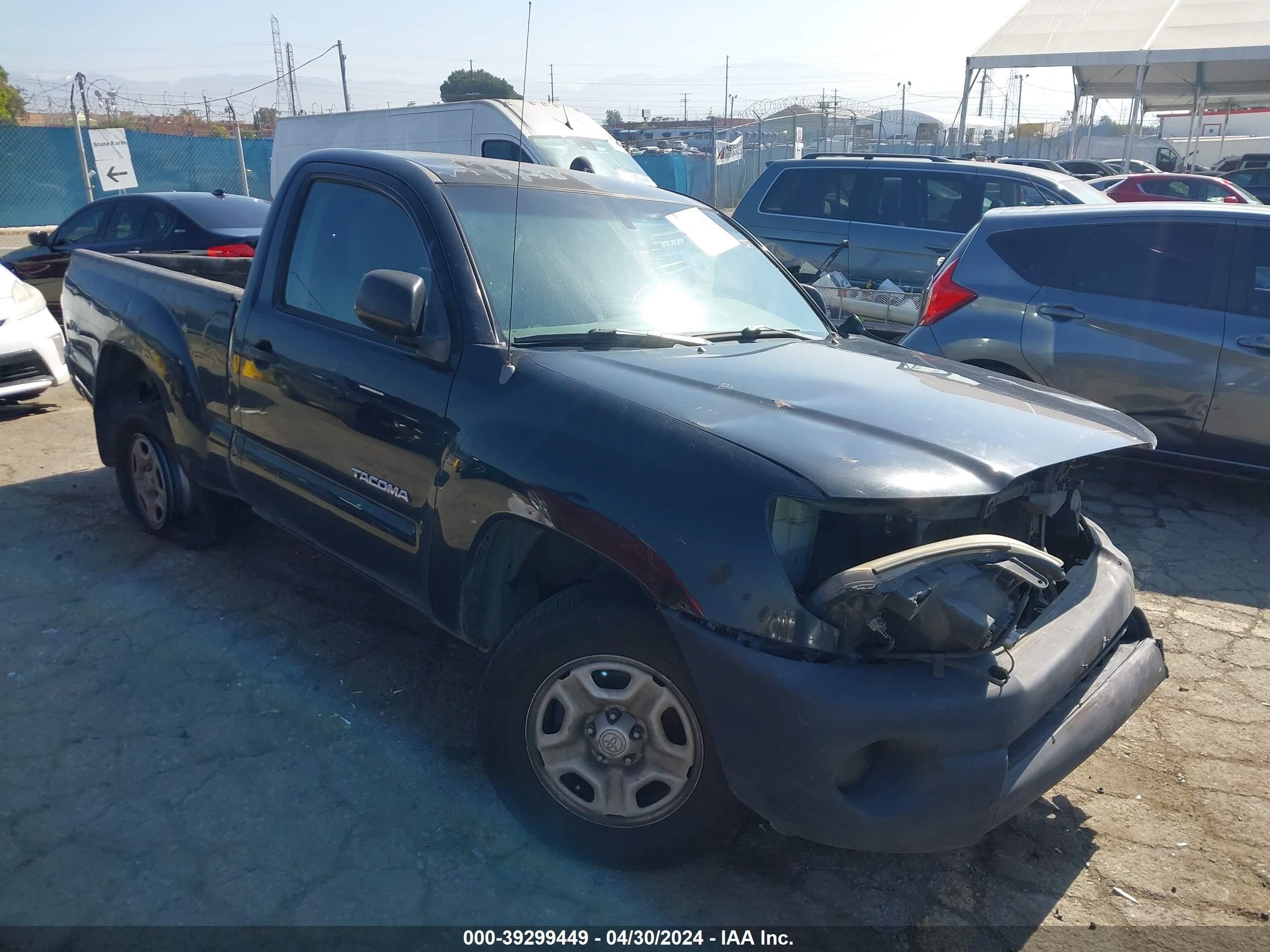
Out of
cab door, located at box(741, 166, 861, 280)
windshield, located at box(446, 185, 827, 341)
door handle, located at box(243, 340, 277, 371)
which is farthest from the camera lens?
cab door, located at box(741, 166, 861, 280)

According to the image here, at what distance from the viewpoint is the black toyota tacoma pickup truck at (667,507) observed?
2.27 m

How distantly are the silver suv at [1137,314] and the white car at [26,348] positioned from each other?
20.8ft

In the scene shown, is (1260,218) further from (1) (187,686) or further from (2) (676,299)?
(1) (187,686)

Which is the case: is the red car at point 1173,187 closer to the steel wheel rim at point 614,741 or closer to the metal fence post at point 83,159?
the steel wheel rim at point 614,741

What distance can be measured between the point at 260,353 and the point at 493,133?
35.5ft

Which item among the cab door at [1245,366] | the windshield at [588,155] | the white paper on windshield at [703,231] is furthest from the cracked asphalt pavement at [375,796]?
the windshield at [588,155]

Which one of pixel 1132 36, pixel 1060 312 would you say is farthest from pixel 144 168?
pixel 1132 36

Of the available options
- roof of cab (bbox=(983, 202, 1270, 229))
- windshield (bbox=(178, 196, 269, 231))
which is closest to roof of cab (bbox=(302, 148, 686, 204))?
roof of cab (bbox=(983, 202, 1270, 229))

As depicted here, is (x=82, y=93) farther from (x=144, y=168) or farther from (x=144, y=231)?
(x=144, y=231)

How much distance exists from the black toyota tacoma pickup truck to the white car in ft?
13.7

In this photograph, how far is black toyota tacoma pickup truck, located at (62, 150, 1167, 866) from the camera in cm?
227

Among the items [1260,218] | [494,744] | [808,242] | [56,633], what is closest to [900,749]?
[494,744]

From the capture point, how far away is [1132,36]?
23.0 m

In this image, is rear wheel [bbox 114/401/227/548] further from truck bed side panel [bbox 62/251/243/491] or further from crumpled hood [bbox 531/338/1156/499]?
crumpled hood [bbox 531/338/1156/499]
